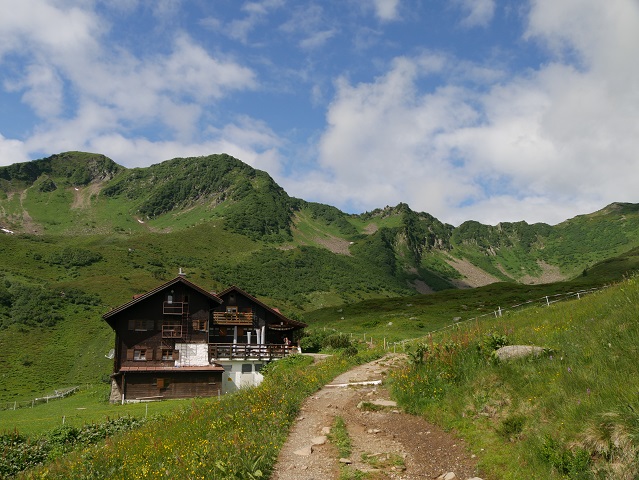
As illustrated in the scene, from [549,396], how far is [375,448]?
14.2 ft

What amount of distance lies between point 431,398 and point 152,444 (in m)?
8.59

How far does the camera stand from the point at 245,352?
50.2 m

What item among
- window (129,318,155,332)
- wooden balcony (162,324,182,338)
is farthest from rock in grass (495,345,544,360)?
window (129,318,155,332)

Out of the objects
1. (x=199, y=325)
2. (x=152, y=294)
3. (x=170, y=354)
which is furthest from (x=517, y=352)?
(x=152, y=294)

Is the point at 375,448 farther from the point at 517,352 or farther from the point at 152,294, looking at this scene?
the point at 152,294

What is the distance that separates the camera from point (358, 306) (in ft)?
371

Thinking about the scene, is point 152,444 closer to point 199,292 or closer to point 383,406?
point 383,406

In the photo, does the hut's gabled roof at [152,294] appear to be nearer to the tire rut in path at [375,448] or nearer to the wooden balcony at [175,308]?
the wooden balcony at [175,308]

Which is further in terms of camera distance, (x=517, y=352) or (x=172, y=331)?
(x=172, y=331)

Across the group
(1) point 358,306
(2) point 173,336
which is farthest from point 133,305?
(1) point 358,306

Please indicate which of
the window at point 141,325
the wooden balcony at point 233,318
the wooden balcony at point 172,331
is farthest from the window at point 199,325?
the wooden balcony at point 233,318

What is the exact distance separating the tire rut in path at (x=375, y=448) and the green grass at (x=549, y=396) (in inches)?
18.7

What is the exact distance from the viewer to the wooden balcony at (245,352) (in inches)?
1967

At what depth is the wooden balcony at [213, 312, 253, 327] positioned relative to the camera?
2297 inches
